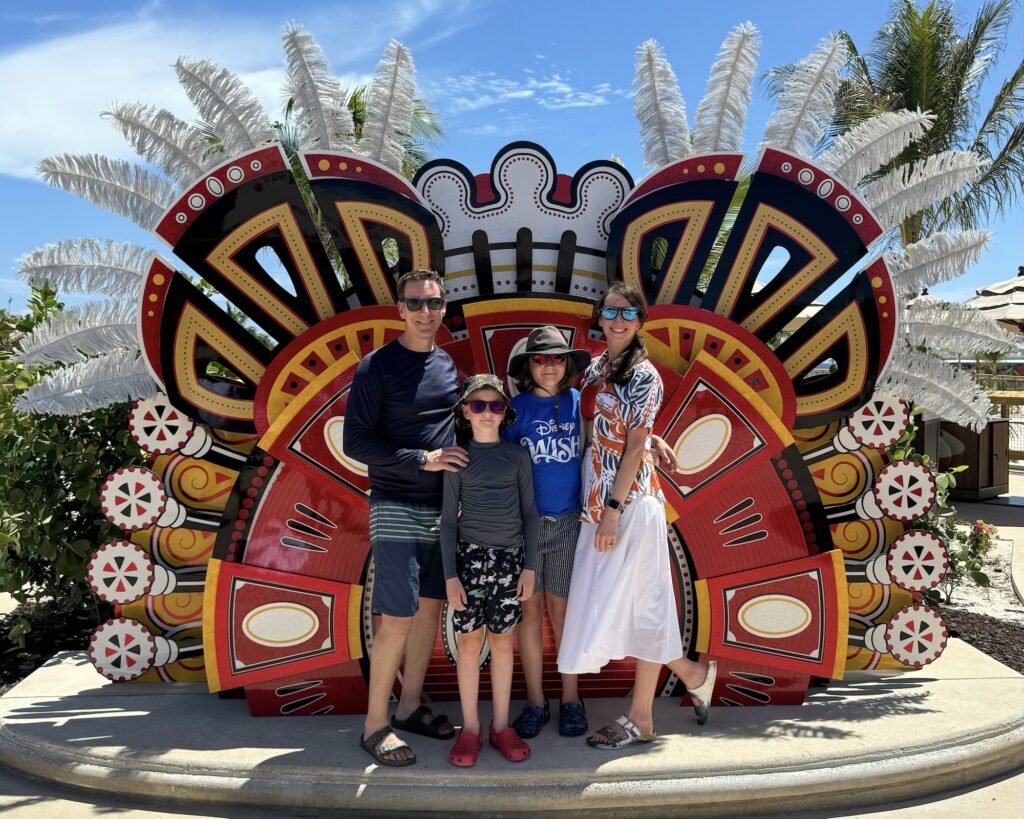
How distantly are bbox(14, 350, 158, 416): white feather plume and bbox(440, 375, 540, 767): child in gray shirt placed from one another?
1.54 metres

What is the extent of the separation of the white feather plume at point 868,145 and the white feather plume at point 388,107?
1.89 m

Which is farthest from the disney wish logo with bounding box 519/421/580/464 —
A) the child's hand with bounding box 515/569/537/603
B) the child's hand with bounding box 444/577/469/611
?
the child's hand with bounding box 444/577/469/611

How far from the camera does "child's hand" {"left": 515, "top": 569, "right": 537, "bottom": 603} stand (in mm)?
3002

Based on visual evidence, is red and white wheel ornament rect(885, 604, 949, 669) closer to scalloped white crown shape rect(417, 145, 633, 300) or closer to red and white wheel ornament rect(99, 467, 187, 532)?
scalloped white crown shape rect(417, 145, 633, 300)

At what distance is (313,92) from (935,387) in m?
3.02

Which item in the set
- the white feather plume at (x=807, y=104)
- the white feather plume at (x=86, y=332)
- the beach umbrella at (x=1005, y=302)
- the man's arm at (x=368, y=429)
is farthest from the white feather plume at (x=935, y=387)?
the beach umbrella at (x=1005, y=302)

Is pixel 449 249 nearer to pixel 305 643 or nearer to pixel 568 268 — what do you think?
pixel 568 268

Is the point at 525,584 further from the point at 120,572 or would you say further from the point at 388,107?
the point at 388,107

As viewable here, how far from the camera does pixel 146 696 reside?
3771 mm

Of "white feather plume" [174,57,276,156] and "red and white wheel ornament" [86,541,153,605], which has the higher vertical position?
"white feather plume" [174,57,276,156]

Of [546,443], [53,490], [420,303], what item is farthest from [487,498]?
[53,490]

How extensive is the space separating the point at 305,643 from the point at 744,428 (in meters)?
2.03

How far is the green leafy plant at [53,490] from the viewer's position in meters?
4.59

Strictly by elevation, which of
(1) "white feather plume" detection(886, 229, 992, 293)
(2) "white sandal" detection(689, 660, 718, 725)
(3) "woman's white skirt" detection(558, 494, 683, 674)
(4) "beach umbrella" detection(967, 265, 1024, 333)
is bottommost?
(2) "white sandal" detection(689, 660, 718, 725)
